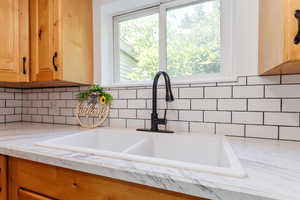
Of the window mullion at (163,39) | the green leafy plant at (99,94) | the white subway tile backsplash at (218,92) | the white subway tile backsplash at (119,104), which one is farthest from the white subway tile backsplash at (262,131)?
the green leafy plant at (99,94)

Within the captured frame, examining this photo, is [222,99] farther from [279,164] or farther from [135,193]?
[135,193]

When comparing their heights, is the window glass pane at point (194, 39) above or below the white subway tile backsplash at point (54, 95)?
above

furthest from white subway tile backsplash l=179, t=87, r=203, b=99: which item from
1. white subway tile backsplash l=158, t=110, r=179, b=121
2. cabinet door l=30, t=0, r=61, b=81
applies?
cabinet door l=30, t=0, r=61, b=81

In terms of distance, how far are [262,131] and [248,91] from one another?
0.23m

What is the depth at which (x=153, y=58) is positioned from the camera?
1399 mm

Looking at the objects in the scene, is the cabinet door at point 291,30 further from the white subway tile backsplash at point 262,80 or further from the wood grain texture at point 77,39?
the wood grain texture at point 77,39

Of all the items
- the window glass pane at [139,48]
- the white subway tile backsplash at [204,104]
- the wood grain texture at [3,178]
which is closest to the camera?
the wood grain texture at [3,178]

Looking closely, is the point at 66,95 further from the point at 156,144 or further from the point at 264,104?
the point at 264,104

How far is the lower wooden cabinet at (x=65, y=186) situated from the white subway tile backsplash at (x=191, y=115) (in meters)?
0.65

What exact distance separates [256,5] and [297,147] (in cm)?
77

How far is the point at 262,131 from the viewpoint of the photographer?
927mm

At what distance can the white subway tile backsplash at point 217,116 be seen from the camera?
3.28ft

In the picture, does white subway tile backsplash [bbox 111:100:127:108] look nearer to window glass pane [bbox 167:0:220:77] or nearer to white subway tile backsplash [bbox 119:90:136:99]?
white subway tile backsplash [bbox 119:90:136:99]

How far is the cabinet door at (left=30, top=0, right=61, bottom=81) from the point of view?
3.93 ft
